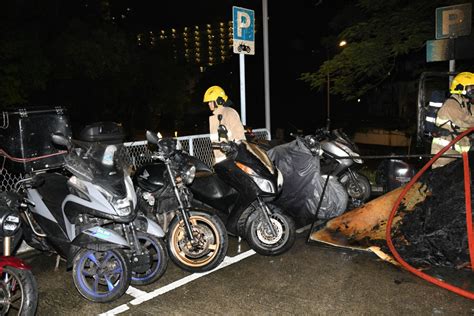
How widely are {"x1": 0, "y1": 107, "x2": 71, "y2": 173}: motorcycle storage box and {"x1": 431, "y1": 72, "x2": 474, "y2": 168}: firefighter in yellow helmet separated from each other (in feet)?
18.0

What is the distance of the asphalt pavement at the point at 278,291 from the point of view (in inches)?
166

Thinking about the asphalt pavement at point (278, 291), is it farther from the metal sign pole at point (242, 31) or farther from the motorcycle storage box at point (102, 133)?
the metal sign pole at point (242, 31)

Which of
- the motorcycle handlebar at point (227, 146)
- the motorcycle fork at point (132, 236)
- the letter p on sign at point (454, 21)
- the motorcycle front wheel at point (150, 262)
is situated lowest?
the motorcycle front wheel at point (150, 262)

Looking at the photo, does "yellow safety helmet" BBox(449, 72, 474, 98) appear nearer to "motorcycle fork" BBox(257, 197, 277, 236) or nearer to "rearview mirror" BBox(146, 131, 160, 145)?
"motorcycle fork" BBox(257, 197, 277, 236)

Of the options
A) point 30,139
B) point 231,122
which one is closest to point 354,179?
point 231,122

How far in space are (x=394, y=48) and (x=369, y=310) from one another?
8580 millimetres

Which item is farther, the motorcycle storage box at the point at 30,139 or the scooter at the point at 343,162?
the scooter at the point at 343,162

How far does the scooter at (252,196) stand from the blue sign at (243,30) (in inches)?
136

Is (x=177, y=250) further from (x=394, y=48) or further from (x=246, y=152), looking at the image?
(x=394, y=48)

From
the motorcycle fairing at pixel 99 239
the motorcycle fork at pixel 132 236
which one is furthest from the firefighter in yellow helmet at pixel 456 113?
the motorcycle fairing at pixel 99 239

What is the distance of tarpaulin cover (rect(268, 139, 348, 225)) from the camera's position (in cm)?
638

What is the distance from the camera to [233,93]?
39062 mm

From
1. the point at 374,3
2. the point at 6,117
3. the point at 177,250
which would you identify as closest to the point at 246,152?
the point at 177,250

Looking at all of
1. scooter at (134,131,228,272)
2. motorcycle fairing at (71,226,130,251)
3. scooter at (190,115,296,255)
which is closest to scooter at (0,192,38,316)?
motorcycle fairing at (71,226,130,251)
